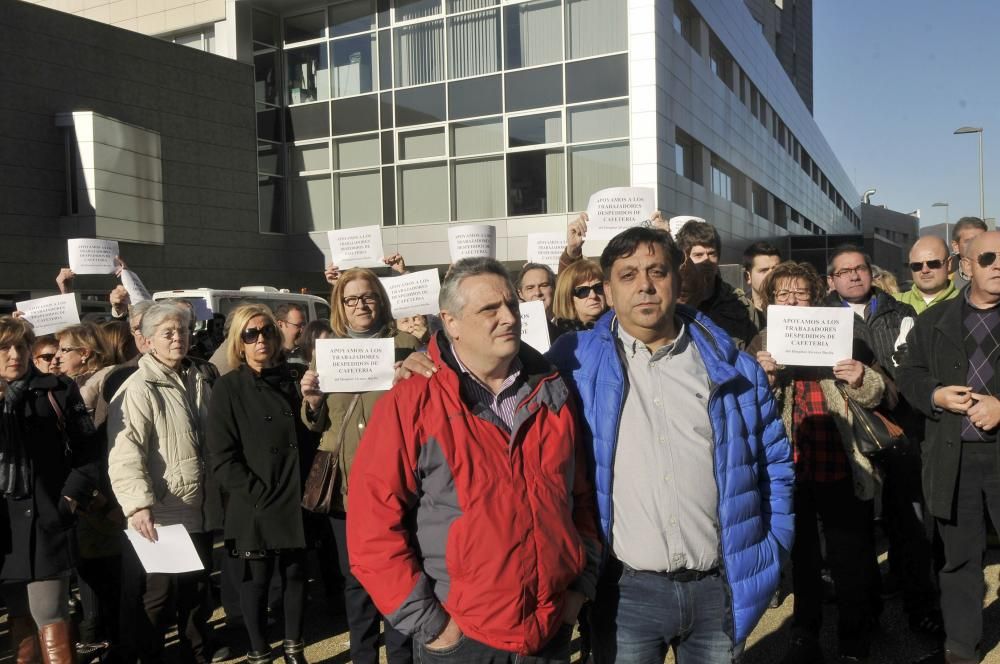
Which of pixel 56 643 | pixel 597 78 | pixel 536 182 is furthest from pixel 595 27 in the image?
pixel 56 643

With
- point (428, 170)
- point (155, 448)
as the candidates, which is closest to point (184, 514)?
point (155, 448)

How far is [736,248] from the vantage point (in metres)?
28.6

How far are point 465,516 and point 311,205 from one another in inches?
913

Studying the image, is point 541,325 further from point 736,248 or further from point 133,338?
point 736,248

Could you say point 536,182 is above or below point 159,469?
above

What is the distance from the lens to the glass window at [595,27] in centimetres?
1980

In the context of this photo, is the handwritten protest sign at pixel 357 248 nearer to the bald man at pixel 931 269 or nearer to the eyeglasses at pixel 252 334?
the eyeglasses at pixel 252 334

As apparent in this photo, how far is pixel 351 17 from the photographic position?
23391mm

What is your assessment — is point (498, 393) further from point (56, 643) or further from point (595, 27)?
point (595, 27)

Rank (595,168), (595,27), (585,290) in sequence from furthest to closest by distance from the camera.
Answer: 1. (595,168)
2. (595,27)
3. (585,290)

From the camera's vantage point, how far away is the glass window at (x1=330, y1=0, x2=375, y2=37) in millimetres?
23094

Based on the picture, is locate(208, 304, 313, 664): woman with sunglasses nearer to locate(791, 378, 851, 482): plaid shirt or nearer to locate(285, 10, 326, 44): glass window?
locate(791, 378, 851, 482): plaid shirt

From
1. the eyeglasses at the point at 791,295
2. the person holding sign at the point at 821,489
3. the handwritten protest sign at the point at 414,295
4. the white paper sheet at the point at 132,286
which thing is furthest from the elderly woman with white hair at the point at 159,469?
the white paper sheet at the point at 132,286

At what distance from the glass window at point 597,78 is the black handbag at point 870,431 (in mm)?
16686
